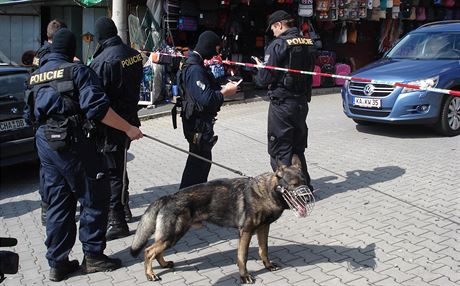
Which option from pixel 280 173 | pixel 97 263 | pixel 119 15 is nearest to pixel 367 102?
pixel 119 15

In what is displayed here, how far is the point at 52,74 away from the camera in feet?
12.8

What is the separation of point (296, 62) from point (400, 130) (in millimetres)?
4467

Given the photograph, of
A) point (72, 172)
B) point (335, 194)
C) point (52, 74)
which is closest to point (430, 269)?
point (335, 194)

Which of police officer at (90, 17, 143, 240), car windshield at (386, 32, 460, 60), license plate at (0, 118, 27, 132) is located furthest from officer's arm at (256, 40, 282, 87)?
car windshield at (386, 32, 460, 60)

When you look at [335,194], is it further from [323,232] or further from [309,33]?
[309,33]

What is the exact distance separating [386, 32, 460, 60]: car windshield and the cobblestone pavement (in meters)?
1.32

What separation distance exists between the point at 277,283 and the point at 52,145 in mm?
1964

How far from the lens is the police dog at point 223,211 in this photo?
3920mm

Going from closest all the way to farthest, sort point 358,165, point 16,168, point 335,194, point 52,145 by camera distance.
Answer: point 52,145, point 335,194, point 358,165, point 16,168

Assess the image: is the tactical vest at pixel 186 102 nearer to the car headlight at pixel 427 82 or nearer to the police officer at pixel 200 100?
the police officer at pixel 200 100

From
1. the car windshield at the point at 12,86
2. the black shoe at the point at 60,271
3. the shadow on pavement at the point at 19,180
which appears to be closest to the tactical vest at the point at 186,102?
the black shoe at the point at 60,271

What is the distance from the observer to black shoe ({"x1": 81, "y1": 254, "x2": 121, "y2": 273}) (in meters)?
4.25

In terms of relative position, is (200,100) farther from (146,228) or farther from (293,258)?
(293,258)

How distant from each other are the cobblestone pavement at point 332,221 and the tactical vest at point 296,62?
1.31 meters
